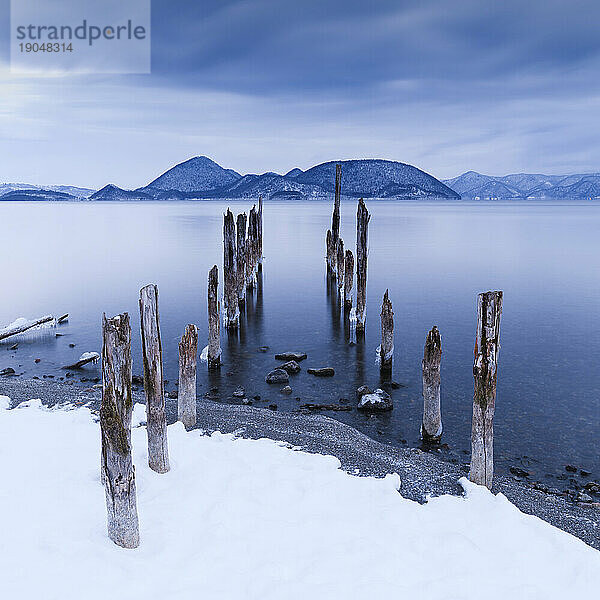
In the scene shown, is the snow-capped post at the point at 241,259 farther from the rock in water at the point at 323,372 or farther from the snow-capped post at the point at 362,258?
the rock in water at the point at 323,372

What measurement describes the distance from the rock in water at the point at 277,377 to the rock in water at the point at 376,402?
2.91 metres

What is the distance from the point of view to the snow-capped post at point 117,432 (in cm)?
748

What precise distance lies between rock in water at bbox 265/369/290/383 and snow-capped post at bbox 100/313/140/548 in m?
10.2

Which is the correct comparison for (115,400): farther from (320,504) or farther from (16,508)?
(320,504)

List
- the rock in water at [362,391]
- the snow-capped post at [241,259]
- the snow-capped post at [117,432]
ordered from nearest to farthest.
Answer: the snow-capped post at [117,432] → the rock in water at [362,391] → the snow-capped post at [241,259]


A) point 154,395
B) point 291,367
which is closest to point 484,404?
point 154,395

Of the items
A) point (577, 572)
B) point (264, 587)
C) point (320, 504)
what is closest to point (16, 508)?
point (264, 587)

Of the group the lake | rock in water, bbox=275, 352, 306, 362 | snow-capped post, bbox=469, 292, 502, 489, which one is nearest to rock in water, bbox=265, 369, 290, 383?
the lake

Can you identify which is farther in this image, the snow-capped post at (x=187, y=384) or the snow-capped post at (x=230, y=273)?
the snow-capped post at (x=230, y=273)

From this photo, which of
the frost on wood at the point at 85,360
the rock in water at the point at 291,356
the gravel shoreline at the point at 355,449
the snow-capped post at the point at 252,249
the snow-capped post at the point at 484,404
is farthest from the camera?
the snow-capped post at the point at 252,249

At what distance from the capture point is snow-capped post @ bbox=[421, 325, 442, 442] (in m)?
13.5

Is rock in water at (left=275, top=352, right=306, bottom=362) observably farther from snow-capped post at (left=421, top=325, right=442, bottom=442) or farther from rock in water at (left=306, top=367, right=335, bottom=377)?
snow-capped post at (left=421, top=325, right=442, bottom=442)

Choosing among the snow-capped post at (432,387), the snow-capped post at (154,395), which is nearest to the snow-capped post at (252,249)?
the snow-capped post at (432,387)

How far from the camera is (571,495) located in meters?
11.3
